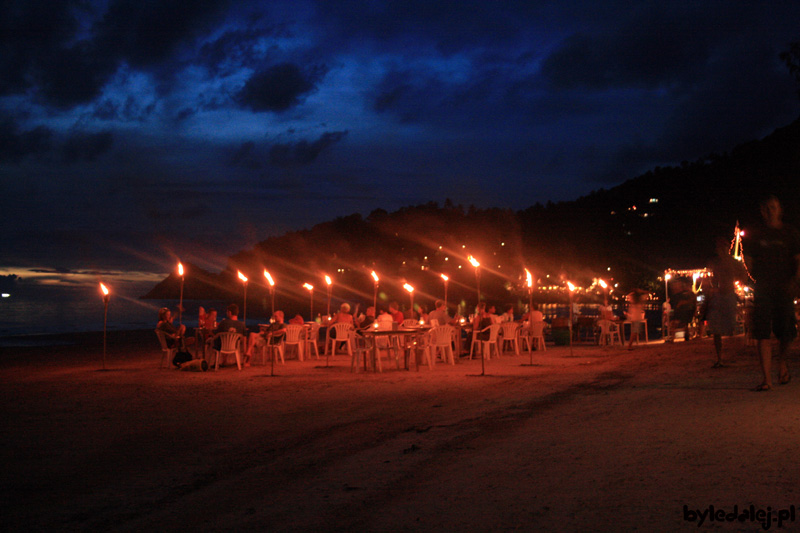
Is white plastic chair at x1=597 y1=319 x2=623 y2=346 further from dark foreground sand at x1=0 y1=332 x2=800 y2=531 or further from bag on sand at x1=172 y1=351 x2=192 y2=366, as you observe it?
bag on sand at x1=172 y1=351 x2=192 y2=366

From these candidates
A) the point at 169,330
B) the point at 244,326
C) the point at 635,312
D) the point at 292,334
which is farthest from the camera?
the point at 635,312

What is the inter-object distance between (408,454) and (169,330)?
8620 millimetres

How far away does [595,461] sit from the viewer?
4.39 m

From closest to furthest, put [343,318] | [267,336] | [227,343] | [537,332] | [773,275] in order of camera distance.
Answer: [773,275] < [227,343] < [267,336] < [343,318] < [537,332]

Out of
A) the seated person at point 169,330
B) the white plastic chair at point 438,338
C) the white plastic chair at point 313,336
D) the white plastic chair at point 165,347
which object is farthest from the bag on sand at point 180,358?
the white plastic chair at point 438,338

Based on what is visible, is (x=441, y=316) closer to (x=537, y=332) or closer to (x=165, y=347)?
(x=537, y=332)

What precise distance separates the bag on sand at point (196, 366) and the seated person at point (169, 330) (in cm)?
65

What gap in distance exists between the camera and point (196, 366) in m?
11.9

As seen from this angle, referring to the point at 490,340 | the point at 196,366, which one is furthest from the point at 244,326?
the point at 490,340

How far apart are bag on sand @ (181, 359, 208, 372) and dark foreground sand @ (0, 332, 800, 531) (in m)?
2.32

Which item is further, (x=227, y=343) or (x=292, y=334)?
(x=292, y=334)

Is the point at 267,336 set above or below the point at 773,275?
below

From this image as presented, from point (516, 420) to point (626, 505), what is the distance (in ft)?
9.00

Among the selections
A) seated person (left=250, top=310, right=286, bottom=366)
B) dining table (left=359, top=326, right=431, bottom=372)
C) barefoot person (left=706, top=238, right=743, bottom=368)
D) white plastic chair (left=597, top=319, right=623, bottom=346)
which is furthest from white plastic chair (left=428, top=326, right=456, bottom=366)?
white plastic chair (left=597, top=319, right=623, bottom=346)
